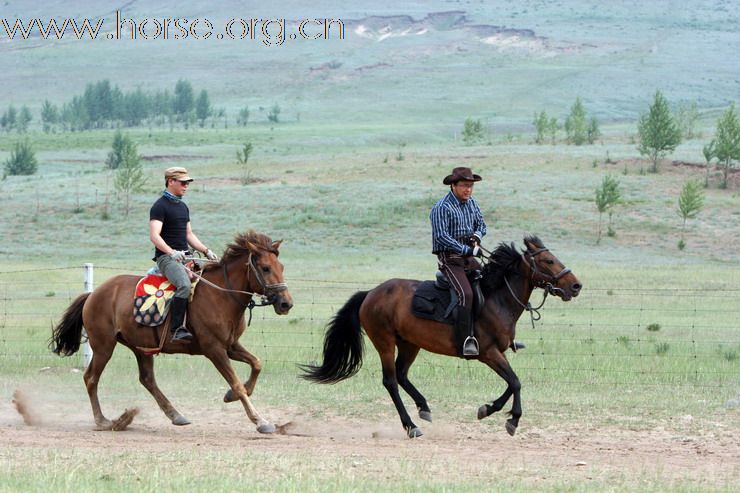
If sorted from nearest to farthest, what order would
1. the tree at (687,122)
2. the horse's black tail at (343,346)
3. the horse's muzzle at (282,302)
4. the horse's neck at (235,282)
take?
the horse's muzzle at (282,302), the horse's neck at (235,282), the horse's black tail at (343,346), the tree at (687,122)

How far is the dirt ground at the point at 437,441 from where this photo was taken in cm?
998

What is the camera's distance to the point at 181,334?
40.0ft

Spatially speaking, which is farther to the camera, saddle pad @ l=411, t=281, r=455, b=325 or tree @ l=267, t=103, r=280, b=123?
tree @ l=267, t=103, r=280, b=123

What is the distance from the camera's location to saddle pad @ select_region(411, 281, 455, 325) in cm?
1218

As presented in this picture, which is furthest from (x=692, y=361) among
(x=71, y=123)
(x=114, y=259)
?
(x=71, y=123)

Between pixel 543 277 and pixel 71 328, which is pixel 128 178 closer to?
pixel 71 328

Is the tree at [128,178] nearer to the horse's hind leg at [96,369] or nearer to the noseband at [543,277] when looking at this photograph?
the horse's hind leg at [96,369]

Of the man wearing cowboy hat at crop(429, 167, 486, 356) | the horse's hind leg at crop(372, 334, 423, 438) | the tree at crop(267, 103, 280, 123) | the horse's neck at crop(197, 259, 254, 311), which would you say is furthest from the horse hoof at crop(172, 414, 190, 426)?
the tree at crop(267, 103, 280, 123)

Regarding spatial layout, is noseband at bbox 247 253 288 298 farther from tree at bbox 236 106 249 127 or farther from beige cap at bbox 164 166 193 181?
tree at bbox 236 106 249 127

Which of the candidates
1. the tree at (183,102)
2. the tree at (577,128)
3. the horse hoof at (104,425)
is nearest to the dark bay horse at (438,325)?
the horse hoof at (104,425)

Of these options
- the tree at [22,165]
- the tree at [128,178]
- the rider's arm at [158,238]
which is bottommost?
the tree at [22,165]

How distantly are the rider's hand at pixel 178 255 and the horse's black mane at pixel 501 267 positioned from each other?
3.07 meters

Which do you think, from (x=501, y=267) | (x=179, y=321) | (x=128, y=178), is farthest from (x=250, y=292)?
(x=128, y=178)

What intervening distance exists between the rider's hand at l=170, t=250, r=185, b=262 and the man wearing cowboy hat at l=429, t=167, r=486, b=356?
256cm
